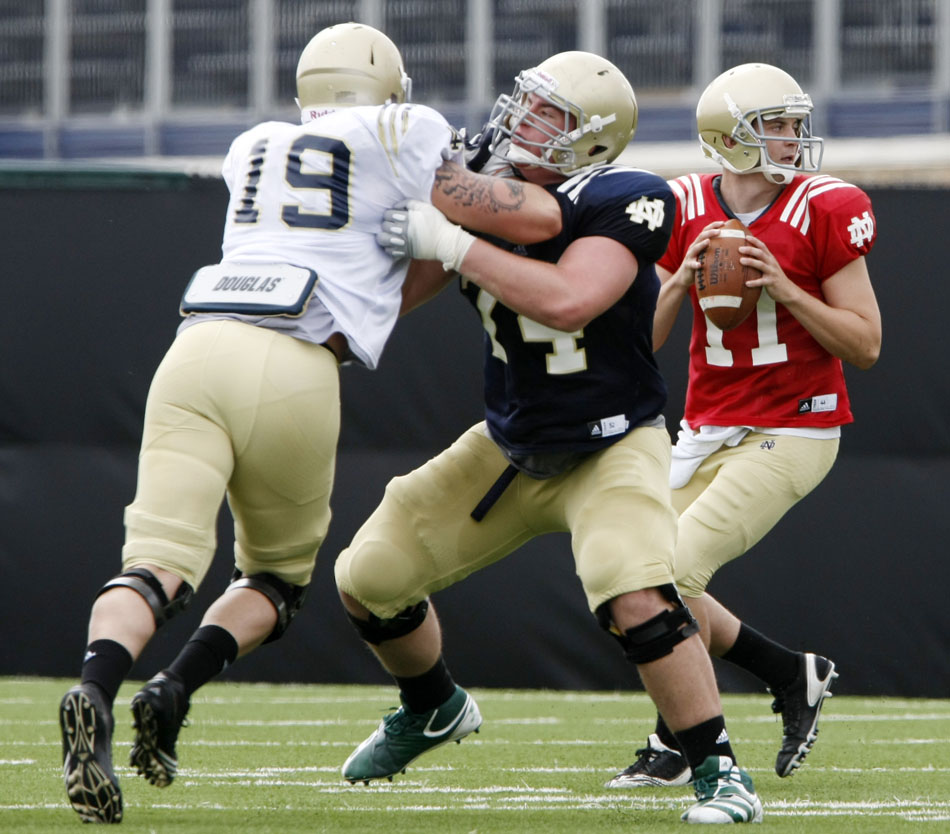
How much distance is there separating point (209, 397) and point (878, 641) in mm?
3974

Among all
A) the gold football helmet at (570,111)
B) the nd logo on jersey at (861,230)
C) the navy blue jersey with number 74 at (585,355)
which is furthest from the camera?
the nd logo on jersey at (861,230)

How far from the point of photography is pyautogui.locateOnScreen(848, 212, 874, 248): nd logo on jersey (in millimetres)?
3828

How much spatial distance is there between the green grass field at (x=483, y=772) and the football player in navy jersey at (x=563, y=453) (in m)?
0.21

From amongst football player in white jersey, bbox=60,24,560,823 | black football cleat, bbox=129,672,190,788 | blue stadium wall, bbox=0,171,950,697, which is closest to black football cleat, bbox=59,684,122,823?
football player in white jersey, bbox=60,24,560,823

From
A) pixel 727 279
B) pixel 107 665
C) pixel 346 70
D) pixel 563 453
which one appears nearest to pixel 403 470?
pixel 727 279

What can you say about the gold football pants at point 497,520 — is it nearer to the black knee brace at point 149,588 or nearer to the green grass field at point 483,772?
the green grass field at point 483,772

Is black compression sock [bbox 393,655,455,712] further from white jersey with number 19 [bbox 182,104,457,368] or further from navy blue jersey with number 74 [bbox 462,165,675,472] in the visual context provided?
white jersey with number 19 [bbox 182,104,457,368]

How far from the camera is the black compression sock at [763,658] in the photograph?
3.99m

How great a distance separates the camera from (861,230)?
3.84 metres

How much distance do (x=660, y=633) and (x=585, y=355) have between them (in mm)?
635

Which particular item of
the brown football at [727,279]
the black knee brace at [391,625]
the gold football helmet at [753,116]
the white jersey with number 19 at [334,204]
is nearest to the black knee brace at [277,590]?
the black knee brace at [391,625]

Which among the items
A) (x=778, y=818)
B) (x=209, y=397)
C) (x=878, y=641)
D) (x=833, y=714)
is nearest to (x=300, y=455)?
(x=209, y=397)

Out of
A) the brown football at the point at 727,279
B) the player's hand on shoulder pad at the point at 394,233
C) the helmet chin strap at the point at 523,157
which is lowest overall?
the brown football at the point at 727,279

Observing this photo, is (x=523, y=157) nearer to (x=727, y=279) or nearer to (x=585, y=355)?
(x=585, y=355)
